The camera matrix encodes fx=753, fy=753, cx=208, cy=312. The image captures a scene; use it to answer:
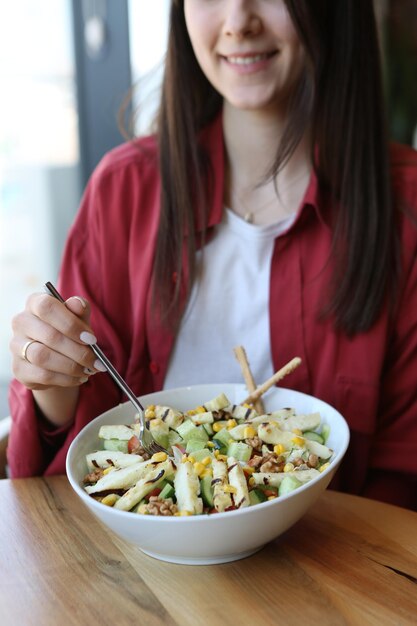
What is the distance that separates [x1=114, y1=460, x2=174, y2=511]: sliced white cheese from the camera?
2.81 feet

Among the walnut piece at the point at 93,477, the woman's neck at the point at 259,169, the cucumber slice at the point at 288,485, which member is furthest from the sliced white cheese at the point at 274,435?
the woman's neck at the point at 259,169

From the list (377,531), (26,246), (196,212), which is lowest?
(26,246)

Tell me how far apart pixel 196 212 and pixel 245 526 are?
0.75 metres

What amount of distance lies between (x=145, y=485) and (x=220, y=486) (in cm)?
9

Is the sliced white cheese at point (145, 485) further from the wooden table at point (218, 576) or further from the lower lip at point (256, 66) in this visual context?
the lower lip at point (256, 66)

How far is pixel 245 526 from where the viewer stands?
82 cm

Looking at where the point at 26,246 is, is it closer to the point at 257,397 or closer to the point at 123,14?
the point at 123,14

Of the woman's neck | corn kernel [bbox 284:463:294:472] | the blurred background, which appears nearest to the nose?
the woman's neck

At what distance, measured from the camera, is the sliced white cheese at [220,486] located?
2.75ft

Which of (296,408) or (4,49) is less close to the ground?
(4,49)

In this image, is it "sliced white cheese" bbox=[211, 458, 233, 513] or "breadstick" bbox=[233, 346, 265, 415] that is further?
"breadstick" bbox=[233, 346, 265, 415]

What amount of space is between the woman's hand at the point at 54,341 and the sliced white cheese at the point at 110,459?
12 cm

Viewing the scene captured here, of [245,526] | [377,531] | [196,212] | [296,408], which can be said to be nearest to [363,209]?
[196,212]

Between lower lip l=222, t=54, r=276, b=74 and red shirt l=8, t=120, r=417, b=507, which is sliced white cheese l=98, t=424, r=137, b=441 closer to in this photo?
red shirt l=8, t=120, r=417, b=507
